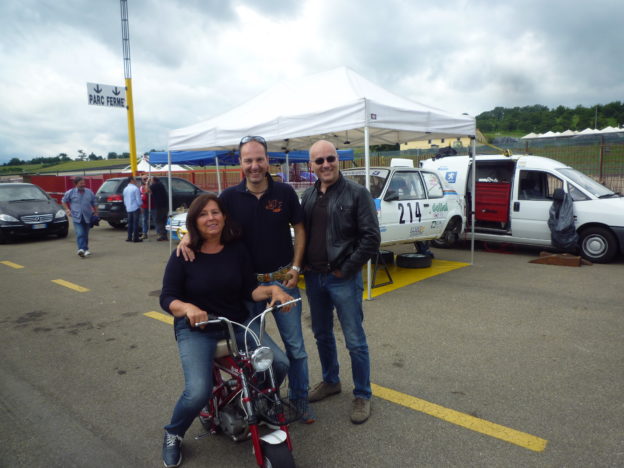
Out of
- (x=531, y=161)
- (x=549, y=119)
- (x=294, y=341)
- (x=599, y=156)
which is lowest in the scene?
(x=294, y=341)

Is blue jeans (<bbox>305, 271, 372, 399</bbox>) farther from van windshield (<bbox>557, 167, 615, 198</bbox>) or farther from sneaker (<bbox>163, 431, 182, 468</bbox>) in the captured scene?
van windshield (<bbox>557, 167, 615, 198</bbox>)

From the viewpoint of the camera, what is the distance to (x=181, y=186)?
1450 cm

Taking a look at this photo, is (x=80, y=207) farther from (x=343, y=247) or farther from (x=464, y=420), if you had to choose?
(x=464, y=420)

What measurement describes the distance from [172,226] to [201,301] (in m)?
6.63

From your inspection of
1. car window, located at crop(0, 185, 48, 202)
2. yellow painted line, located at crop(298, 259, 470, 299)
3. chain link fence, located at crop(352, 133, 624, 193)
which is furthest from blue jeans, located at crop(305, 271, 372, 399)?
car window, located at crop(0, 185, 48, 202)

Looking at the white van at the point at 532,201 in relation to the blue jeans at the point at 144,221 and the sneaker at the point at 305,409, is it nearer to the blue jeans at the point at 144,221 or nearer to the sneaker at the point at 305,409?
the sneaker at the point at 305,409

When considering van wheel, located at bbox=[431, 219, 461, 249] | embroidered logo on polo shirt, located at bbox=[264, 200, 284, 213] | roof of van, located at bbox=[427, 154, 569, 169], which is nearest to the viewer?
embroidered logo on polo shirt, located at bbox=[264, 200, 284, 213]

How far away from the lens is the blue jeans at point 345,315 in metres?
2.99

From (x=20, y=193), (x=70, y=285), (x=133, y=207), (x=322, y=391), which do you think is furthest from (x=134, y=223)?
(x=322, y=391)

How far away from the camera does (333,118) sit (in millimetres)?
6000

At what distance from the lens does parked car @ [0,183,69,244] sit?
11.7m

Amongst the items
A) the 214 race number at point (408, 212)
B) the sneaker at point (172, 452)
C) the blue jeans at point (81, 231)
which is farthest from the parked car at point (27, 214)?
the sneaker at point (172, 452)

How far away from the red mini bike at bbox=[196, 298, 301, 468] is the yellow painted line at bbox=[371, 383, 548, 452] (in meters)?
1.13

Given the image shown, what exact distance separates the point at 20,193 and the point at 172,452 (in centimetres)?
1304
